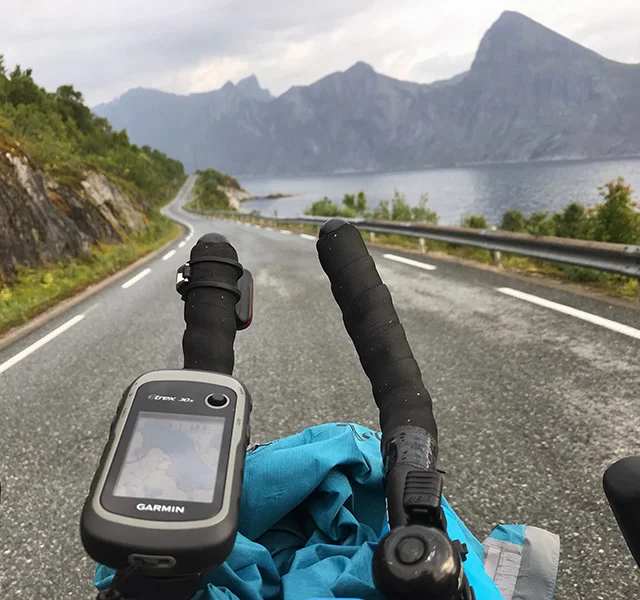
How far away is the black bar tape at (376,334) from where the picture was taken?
159cm

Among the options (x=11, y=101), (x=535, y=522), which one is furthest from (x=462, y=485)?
(x=11, y=101)

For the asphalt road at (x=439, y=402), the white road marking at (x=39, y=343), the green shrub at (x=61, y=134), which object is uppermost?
the green shrub at (x=61, y=134)

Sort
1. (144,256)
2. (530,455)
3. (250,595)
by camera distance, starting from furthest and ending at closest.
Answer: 1. (144,256)
2. (530,455)
3. (250,595)

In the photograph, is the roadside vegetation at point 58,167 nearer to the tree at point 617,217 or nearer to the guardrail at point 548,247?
the guardrail at point 548,247

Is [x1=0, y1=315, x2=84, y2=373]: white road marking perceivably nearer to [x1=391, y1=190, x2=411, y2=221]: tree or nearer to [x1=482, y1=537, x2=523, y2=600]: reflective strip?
[x1=482, y1=537, x2=523, y2=600]: reflective strip

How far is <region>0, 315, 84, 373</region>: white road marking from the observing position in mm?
5888

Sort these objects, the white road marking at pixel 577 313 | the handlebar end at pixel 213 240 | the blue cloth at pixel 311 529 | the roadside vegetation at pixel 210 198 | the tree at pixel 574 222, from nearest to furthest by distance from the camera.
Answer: the blue cloth at pixel 311 529
the handlebar end at pixel 213 240
the white road marking at pixel 577 313
the tree at pixel 574 222
the roadside vegetation at pixel 210 198

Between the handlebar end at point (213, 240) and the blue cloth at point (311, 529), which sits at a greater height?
the handlebar end at point (213, 240)

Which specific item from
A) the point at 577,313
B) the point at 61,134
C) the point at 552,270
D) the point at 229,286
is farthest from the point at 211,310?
the point at 61,134

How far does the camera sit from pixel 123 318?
7.46 meters

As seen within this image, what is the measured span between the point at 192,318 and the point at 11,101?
26.0 metres

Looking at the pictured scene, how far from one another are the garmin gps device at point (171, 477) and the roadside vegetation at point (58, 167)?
7.46m

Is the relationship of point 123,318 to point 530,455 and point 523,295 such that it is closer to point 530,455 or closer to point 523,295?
point 523,295

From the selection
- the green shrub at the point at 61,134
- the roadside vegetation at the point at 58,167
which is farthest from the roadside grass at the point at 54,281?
the green shrub at the point at 61,134
